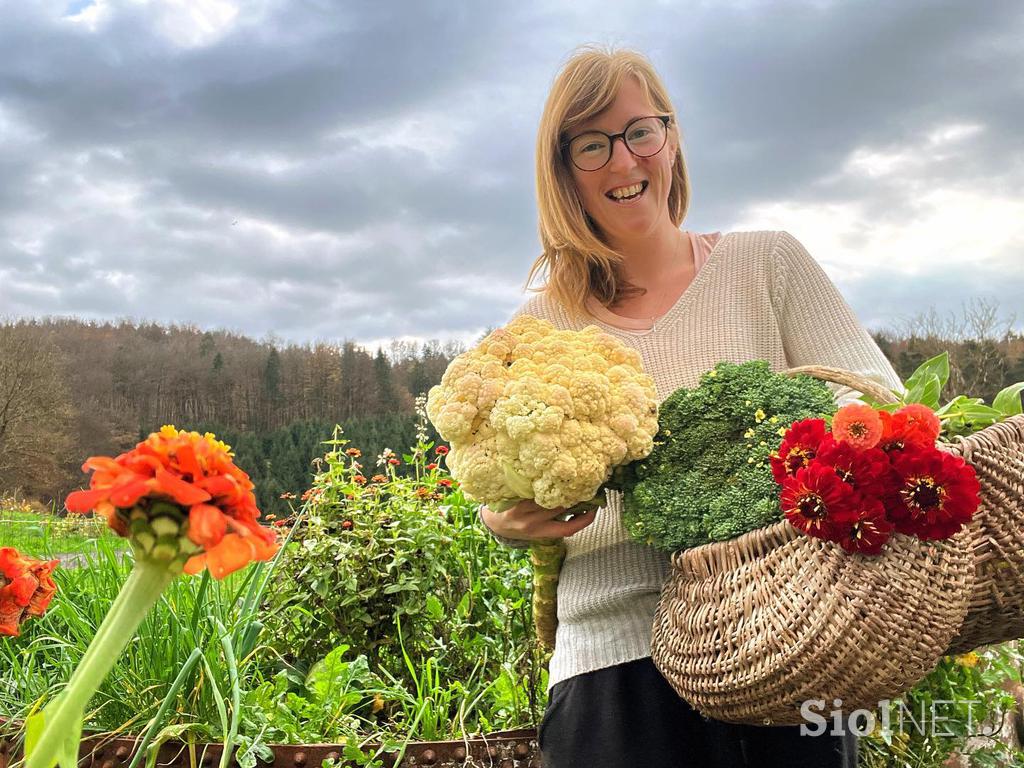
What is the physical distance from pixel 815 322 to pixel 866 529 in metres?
0.83

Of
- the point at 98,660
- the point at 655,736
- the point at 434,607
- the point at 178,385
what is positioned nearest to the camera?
the point at 98,660

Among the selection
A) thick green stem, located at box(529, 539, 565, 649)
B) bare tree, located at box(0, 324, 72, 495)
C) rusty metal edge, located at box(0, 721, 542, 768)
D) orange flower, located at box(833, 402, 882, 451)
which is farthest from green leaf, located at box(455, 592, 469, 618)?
bare tree, located at box(0, 324, 72, 495)

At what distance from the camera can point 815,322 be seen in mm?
1957

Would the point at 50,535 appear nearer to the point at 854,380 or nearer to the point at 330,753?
the point at 330,753

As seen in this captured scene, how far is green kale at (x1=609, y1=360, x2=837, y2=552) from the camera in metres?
1.45

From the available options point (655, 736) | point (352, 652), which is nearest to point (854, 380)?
point (655, 736)

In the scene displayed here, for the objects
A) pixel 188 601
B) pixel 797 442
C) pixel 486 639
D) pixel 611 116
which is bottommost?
pixel 486 639

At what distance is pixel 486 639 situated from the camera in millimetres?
3084

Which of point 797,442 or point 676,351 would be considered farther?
point 676,351

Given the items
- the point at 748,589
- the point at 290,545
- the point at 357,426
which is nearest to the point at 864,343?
the point at 748,589

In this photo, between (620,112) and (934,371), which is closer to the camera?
(934,371)

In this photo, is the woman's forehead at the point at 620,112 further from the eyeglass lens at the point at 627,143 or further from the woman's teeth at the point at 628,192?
the woman's teeth at the point at 628,192

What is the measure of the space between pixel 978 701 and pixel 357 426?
5609mm

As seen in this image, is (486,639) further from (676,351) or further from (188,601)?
(676,351)
